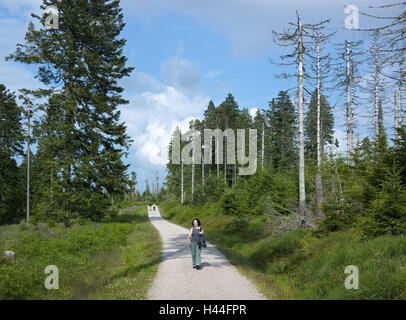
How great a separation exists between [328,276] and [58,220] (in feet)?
52.9

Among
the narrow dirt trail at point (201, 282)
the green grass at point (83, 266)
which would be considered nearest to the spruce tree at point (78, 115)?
the green grass at point (83, 266)

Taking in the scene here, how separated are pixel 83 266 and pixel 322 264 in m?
8.30

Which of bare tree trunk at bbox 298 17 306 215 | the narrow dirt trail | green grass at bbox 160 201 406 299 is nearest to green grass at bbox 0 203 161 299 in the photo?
the narrow dirt trail

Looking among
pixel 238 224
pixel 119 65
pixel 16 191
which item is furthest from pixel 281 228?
pixel 16 191

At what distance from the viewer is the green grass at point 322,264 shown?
530 centimetres

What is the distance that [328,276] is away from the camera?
7.26 metres

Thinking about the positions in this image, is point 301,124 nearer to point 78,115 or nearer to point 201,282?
point 201,282

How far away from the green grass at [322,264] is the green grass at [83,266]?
11.6 feet

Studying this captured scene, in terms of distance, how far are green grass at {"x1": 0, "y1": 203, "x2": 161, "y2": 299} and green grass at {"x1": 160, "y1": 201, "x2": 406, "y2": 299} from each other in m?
3.55

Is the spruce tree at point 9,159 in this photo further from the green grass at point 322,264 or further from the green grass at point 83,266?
the green grass at point 322,264

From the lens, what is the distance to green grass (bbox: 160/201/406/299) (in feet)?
17.4

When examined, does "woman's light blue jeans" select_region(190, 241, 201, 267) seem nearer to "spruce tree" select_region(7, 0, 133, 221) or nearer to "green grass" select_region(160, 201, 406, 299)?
"green grass" select_region(160, 201, 406, 299)
